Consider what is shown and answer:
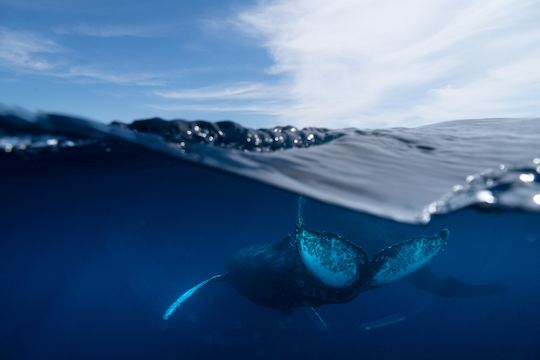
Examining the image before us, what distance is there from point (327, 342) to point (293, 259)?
15427 mm

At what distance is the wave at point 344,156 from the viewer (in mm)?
4441

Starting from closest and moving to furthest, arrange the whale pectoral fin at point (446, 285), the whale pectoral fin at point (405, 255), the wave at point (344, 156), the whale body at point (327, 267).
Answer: the wave at point (344, 156) < the whale body at point (327, 267) < the whale pectoral fin at point (405, 255) < the whale pectoral fin at point (446, 285)

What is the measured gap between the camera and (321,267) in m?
6.66

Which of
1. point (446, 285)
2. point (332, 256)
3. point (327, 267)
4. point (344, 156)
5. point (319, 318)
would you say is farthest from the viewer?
point (446, 285)

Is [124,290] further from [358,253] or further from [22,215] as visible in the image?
[358,253]

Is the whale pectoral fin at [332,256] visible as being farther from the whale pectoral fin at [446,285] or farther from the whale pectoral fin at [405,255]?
the whale pectoral fin at [446,285]

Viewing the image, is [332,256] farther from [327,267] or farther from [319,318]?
[319,318]

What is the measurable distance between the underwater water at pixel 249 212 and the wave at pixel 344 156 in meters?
0.03

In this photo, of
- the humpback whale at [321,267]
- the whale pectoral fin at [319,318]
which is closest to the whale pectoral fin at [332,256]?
the humpback whale at [321,267]

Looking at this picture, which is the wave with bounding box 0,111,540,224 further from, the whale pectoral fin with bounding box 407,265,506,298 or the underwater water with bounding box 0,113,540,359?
the whale pectoral fin with bounding box 407,265,506,298

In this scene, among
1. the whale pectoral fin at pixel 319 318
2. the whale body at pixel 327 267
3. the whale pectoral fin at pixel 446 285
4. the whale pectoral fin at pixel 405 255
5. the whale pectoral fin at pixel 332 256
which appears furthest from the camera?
the whale pectoral fin at pixel 446 285

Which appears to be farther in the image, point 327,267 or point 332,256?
point 327,267

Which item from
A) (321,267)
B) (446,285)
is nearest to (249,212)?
(446,285)

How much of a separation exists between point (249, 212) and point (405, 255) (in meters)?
20.4
